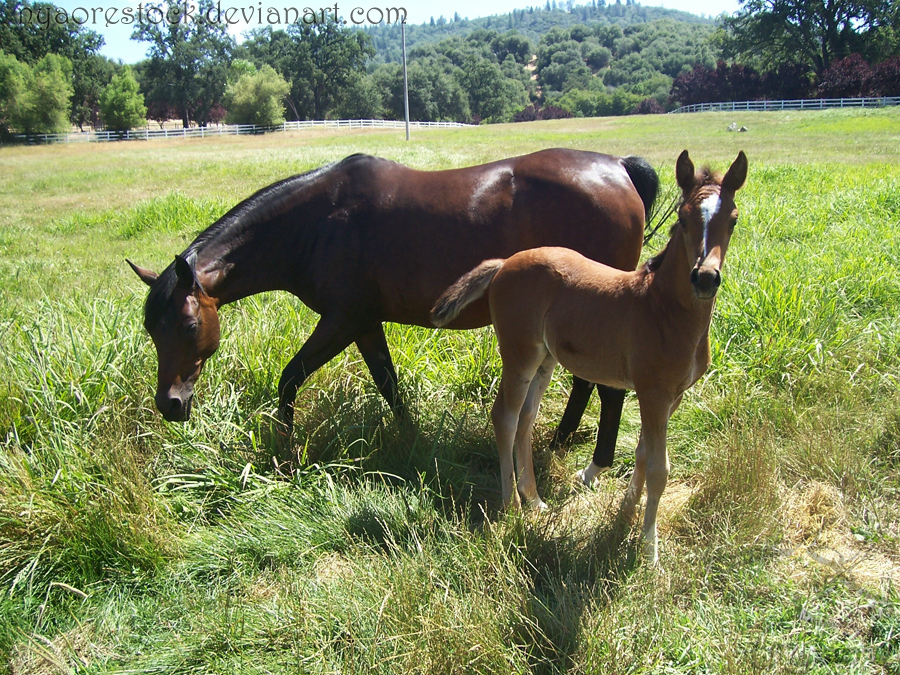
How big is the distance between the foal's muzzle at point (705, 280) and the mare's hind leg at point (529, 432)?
51.9 inches

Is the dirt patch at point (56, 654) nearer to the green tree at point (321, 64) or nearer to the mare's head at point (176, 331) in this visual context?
the mare's head at point (176, 331)

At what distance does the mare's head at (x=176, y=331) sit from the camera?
11.9 ft

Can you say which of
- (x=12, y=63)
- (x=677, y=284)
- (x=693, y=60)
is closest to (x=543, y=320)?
(x=677, y=284)

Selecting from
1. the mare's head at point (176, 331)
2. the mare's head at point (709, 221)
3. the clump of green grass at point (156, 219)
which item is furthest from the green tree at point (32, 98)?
the mare's head at point (709, 221)

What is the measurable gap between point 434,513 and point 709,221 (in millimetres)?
1876

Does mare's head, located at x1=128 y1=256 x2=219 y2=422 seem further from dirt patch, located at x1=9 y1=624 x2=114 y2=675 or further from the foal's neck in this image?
the foal's neck

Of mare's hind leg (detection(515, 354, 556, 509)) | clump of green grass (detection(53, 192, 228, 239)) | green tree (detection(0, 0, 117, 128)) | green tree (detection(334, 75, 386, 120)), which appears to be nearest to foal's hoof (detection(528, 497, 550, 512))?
mare's hind leg (detection(515, 354, 556, 509))

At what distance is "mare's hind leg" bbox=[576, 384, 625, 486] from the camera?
370cm

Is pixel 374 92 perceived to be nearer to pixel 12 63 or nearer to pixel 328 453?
pixel 12 63

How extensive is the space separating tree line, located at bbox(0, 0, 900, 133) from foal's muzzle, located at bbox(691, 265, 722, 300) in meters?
58.1

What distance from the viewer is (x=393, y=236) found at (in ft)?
13.5

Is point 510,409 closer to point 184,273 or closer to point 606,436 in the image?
point 606,436

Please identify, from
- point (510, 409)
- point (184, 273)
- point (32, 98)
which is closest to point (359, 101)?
point (32, 98)

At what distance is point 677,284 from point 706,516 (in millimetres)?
1343
